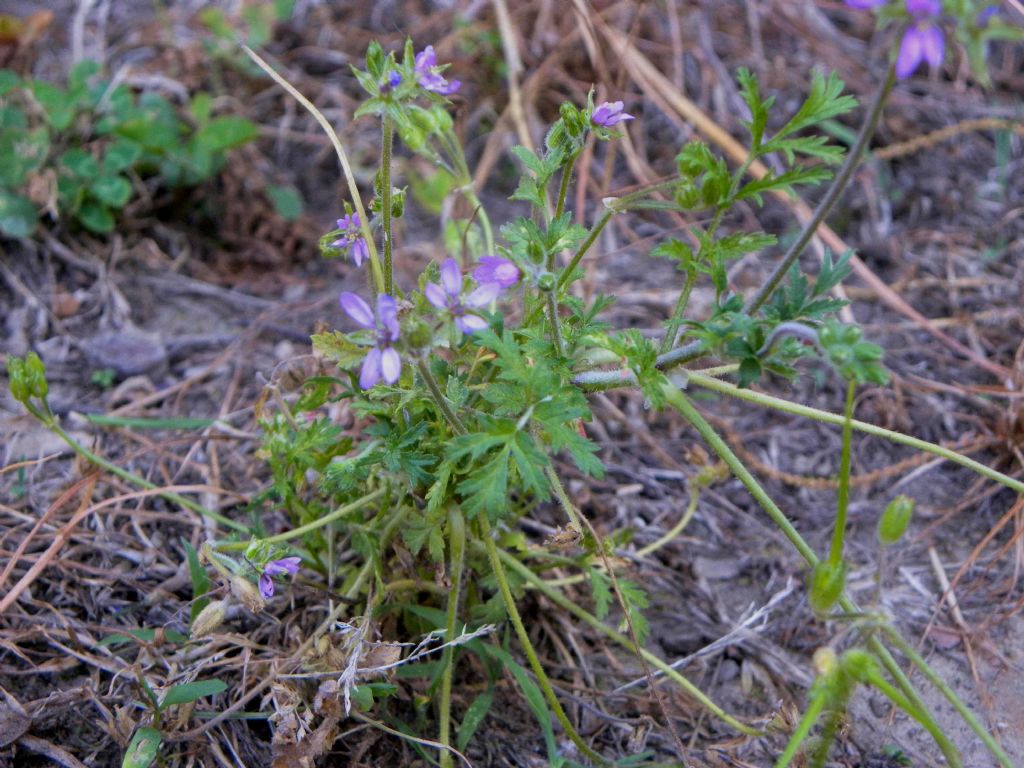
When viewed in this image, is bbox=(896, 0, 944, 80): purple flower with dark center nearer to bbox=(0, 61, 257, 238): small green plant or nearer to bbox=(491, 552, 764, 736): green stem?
bbox=(491, 552, 764, 736): green stem

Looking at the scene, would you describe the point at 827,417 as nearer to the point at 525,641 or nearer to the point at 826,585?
the point at 826,585

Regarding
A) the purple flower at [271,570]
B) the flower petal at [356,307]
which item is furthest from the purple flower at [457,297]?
the purple flower at [271,570]

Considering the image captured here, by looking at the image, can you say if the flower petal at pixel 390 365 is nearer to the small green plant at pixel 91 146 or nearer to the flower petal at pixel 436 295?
the flower petal at pixel 436 295

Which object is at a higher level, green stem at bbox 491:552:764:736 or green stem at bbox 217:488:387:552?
green stem at bbox 217:488:387:552

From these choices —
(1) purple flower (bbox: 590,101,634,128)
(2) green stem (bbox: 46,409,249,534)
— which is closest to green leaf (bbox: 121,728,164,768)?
(2) green stem (bbox: 46,409,249,534)

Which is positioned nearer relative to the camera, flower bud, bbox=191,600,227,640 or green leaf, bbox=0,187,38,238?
flower bud, bbox=191,600,227,640

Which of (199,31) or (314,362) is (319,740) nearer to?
(314,362)
